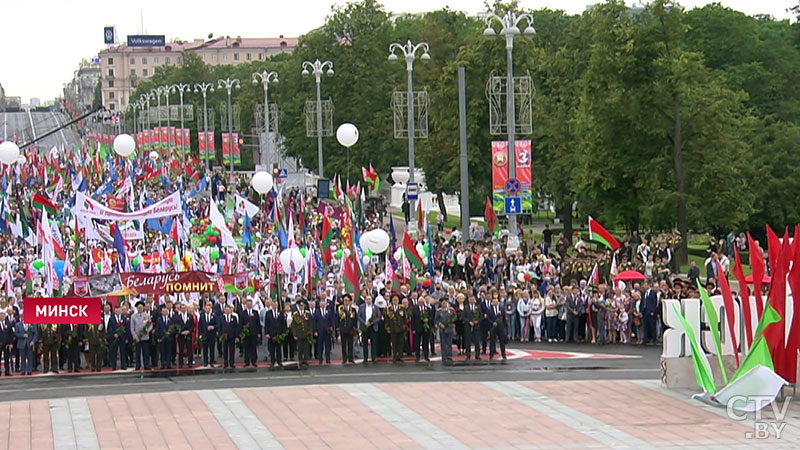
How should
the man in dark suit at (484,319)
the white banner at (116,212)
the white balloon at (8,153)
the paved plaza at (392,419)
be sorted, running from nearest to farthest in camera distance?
1. the paved plaza at (392,419)
2. the man in dark suit at (484,319)
3. the white banner at (116,212)
4. the white balloon at (8,153)

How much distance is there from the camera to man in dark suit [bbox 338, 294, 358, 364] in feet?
81.3

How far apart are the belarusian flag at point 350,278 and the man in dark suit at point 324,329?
2.78 metres

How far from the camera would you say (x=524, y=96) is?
38.3 m

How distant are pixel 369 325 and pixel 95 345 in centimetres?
490

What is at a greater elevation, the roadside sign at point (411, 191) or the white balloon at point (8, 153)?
the white balloon at point (8, 153)

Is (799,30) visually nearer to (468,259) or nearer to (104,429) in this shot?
(468,259)

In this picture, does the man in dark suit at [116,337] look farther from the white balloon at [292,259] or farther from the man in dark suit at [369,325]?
the white balloon at [292,259]

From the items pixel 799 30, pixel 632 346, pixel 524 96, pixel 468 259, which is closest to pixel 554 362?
pixel 632 346

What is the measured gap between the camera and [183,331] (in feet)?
80.1

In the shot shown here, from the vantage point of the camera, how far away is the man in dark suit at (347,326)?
81.3 ft

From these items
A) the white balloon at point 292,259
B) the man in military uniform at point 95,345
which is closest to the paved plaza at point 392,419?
the man in military uniform at point 95,345

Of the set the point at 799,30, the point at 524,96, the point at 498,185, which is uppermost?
the point at 799,30

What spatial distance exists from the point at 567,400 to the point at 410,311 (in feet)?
19.8

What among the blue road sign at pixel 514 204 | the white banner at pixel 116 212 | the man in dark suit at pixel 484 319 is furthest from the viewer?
the blue road sign at pixel 514 204
